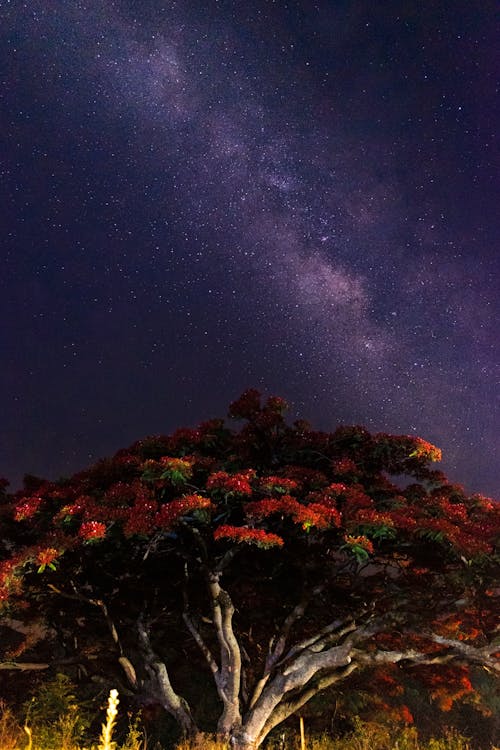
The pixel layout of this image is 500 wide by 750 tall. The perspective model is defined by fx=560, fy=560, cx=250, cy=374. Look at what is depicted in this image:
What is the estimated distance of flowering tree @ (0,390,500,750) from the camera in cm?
884

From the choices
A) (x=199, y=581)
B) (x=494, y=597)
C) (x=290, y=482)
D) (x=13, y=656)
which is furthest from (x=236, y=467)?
(x=13, y=656)

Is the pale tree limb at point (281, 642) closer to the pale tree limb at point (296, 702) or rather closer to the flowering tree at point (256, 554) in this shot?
the flowering tree at point (256, 554)

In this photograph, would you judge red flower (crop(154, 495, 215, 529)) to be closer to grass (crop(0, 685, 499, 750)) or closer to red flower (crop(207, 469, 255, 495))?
red flower (crop(207, 469, 255, 495))

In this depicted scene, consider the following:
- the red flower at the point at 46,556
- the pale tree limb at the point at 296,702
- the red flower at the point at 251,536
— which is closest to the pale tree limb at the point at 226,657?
the pale tree limb at the point at 296,702

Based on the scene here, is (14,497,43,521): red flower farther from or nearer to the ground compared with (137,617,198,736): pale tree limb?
farther from the ground

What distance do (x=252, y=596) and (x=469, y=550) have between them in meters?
5.86

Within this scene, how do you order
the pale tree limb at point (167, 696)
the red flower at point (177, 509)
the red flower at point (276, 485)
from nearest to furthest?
the red flower at point (177, 509) → the red flower at point (276, 485) → the pale tree limb at point (167, 696)

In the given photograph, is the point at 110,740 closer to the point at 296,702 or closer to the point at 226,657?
the point at 226,657

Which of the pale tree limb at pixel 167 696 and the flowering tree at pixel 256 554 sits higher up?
the flowering tree at pixel 256 554

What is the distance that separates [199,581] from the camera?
41.8 ft

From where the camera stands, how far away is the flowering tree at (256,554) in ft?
29.0

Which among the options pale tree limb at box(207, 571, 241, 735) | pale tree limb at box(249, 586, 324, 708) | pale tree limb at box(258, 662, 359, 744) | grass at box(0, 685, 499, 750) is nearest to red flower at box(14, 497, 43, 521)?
grass at box(0, 685, 499, 750)

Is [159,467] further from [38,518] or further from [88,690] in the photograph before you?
[88,690]

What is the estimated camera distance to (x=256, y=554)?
12.0 metres
